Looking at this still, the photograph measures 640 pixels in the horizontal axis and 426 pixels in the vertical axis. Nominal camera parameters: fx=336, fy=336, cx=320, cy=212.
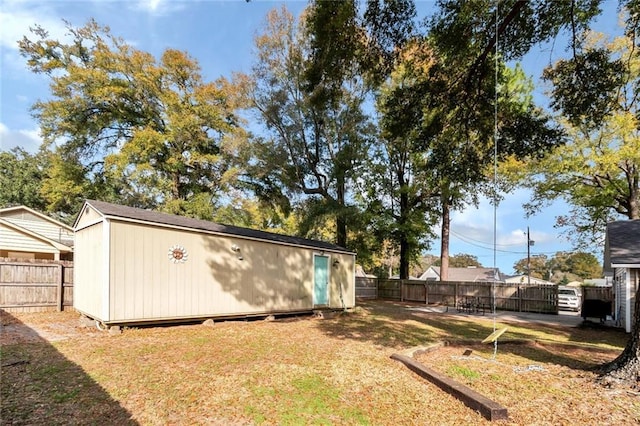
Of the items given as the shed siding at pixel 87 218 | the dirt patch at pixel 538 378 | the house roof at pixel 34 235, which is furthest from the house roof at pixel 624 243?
the house roof at pixel 34 235

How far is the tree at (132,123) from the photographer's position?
16031mm

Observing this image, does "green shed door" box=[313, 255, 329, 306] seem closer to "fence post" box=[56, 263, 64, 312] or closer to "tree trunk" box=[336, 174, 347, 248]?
"tree trunk" box=[336, 174, 347, 248]


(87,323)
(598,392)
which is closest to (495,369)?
(598,392)

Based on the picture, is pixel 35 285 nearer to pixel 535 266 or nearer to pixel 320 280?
pixel 320 280

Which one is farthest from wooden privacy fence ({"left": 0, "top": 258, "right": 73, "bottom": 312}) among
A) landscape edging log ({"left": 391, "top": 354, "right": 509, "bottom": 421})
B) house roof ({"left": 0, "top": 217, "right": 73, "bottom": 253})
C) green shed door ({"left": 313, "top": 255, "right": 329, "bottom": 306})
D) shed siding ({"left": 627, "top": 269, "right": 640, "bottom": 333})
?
shed siding ({"left": 627, "top": 269, "right": 640, "bottom": 333})

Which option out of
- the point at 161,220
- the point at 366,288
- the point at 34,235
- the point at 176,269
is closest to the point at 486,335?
the point at 176,269

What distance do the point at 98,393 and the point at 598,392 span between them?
5.86m

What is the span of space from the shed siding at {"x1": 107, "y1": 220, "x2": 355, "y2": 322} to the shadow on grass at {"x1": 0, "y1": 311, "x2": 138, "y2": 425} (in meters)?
1.92

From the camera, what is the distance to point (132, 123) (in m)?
18.1

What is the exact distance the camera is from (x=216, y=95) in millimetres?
18438

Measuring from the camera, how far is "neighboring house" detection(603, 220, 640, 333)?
28.6 ft

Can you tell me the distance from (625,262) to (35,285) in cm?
1547

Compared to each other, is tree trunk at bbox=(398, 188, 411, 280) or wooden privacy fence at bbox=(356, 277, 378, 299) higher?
tree trunk at bbox=(398, 188, 411, 280)

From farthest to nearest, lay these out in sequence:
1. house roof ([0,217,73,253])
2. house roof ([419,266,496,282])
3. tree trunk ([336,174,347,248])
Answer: house roof ([419,266,496,282]) < tree trunk ([336,174,347,248]) < house roof ([0,217,73,253])
